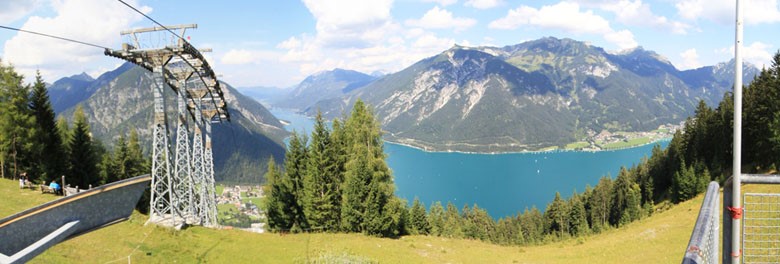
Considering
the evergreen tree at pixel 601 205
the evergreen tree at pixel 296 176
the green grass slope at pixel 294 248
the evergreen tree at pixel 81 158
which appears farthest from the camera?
the evergreen tree at pixel 601 205

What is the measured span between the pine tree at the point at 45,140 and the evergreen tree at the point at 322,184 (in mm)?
22382

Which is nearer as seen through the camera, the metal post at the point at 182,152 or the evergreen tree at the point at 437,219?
the metal post at the point at 182,152

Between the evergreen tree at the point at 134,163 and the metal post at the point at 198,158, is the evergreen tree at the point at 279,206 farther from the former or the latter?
the evergreen tree at the point at 134,163

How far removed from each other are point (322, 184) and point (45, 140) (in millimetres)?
A: 24511

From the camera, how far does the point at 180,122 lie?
2308cm

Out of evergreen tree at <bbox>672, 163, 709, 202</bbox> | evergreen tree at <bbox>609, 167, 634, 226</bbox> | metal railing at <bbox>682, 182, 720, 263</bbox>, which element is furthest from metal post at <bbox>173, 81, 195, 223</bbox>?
evergreen tree at <bbox>609, 167, 634, 226</bbox>

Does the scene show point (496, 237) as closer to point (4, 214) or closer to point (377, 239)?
point (377, 239)

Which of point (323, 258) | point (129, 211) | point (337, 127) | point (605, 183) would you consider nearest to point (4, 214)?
point (129, 211)

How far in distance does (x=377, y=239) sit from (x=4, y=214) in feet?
63.4

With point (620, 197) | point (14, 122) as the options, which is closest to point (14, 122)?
point (14, 122)

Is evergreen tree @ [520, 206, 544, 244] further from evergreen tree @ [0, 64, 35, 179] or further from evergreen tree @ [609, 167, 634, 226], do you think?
evergreen tree @ [0, 64, 35, 179]

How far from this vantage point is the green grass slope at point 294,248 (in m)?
17.8

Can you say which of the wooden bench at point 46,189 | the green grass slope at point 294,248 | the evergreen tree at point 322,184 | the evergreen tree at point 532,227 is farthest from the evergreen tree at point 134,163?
the evergreen tree at point 532,227

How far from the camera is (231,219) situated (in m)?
151
